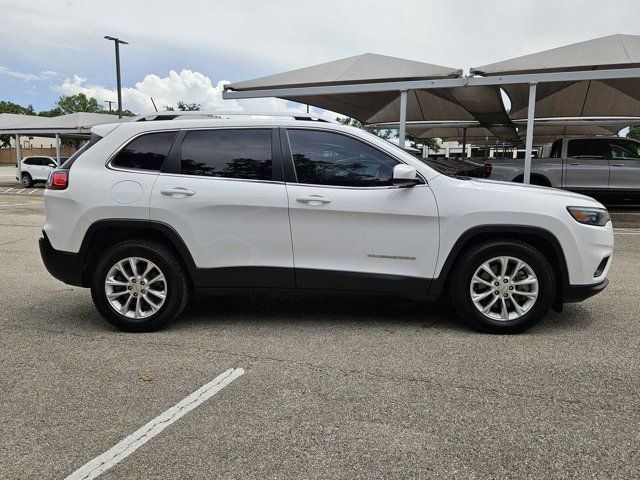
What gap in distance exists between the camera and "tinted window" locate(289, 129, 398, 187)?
436cm

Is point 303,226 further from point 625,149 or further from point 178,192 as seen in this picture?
point 625,149

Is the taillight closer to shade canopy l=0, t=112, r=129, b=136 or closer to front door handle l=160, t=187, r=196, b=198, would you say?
front door handle l=160, t=187, r=196, b=198

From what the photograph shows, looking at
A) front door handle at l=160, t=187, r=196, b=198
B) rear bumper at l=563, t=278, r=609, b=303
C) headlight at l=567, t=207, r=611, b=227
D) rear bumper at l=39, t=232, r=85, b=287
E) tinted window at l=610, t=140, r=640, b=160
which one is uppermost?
tinted window at l=610, t=140, r=640, b=160

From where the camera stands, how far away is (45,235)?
14.9 feet

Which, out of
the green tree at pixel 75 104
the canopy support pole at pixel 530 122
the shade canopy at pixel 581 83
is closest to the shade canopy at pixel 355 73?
the shade canopy at pixel 581 83

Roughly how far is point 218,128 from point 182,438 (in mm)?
2653

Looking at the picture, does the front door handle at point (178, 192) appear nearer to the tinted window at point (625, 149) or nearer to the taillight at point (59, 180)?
the taillight at point (59, 180)

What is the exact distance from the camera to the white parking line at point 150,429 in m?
2.50

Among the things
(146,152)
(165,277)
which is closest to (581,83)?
(146,152)

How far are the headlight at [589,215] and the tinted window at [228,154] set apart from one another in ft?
8.06

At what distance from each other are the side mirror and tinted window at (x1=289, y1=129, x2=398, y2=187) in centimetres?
16

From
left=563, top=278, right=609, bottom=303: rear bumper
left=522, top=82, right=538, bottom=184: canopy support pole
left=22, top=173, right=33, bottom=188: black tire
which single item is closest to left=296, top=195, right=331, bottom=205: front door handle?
left=563, top=278, right=609, bottom=303: rear bumper

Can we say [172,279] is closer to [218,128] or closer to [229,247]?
[229,247]

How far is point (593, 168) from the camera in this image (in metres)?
13.2
